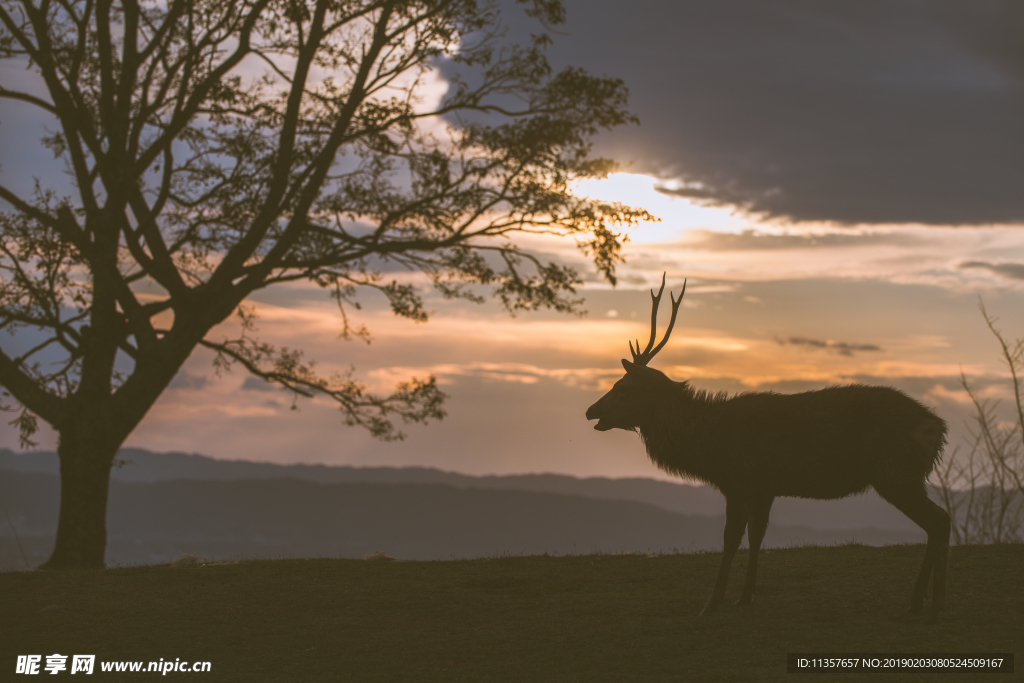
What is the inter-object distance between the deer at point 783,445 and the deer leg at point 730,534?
0.5 inches

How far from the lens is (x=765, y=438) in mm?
9055

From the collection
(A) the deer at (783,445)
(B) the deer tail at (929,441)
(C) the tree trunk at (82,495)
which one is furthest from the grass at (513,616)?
(C) the tree trunk at (82,495)

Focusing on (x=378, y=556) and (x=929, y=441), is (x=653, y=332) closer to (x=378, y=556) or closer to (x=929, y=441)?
(x=929, y=441)

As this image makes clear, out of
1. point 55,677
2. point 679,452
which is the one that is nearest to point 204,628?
point 55,677

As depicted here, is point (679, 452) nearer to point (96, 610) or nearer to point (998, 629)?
point (998, 629)

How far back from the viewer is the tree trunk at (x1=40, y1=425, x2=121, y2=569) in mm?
16438

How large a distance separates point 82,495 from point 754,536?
1365 centimetres

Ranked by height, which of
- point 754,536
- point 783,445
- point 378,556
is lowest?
point 378,556

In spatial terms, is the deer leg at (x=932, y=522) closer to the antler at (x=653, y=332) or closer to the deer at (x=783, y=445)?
the deer at (x=783, y=445)

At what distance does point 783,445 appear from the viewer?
8938 mm

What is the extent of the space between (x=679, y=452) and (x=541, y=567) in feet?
12.5

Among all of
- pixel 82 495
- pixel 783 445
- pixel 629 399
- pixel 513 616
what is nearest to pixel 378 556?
pixel 513 616

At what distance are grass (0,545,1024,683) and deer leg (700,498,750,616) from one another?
273 mm

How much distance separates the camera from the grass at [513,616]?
7.52 metres
